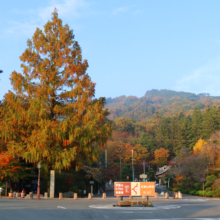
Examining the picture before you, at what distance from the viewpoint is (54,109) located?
29938 mm

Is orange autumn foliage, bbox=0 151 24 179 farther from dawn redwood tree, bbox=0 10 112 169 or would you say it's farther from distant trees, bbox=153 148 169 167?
distant trees, bbox=153 148 169 167

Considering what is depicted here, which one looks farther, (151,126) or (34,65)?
(151,126)

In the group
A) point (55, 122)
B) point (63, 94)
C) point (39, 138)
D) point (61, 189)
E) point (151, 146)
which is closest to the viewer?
point (39, 138)

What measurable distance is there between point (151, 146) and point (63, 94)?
6647cm

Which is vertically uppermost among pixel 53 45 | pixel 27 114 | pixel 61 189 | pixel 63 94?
pixel 53 45

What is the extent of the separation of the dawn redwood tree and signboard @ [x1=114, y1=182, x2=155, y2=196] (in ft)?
29.3

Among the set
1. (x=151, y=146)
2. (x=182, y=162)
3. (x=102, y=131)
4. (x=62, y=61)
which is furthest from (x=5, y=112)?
(x=151, y=146)

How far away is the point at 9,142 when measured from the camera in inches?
1130

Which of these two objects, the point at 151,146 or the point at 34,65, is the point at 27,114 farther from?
the point at 151,146

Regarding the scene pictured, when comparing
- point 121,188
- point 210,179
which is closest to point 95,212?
point 121,188

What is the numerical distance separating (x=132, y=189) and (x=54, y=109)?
526 inches

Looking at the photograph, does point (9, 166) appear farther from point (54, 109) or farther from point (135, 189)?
point (135, 189)

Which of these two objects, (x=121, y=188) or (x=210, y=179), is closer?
(x=121, y=188)

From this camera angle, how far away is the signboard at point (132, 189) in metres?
19.9
